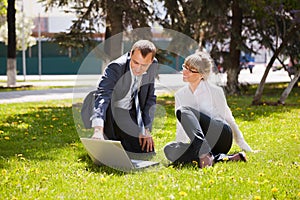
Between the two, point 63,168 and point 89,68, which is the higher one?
point 89,68

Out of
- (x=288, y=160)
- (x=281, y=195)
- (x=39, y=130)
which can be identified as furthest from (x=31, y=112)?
(x=281, y=195)

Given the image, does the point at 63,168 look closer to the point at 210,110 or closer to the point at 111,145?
the point at 111,145

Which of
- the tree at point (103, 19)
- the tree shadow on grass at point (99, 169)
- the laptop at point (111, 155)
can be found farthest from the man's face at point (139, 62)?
the tree at point (103, 19)

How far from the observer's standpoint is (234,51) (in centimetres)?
1769

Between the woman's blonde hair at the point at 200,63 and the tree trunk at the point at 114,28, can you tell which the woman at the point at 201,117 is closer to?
the woman's blonde hair at the point at 200,63

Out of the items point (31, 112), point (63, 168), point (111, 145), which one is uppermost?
point (111, 145)

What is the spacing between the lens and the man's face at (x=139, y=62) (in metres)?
5.98

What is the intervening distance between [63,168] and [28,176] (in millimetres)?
560

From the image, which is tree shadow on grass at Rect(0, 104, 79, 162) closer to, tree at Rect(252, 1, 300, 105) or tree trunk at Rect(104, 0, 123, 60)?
tree trunk at Rect(104, 0, 123, 60)

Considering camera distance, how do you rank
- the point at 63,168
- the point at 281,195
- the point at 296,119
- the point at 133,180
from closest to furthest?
the point at 281,195
the point at 133,180
the point at 63,168
the point at 296,119

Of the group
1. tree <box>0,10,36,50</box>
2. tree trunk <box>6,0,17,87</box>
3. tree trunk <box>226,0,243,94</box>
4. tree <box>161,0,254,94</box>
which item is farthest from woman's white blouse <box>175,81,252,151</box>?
tree <box>0,10,36,50</box>

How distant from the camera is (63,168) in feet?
19.5

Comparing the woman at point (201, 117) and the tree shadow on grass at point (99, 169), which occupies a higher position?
the woman at point (201, 117)

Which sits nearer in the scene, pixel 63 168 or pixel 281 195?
pixel 281 195
